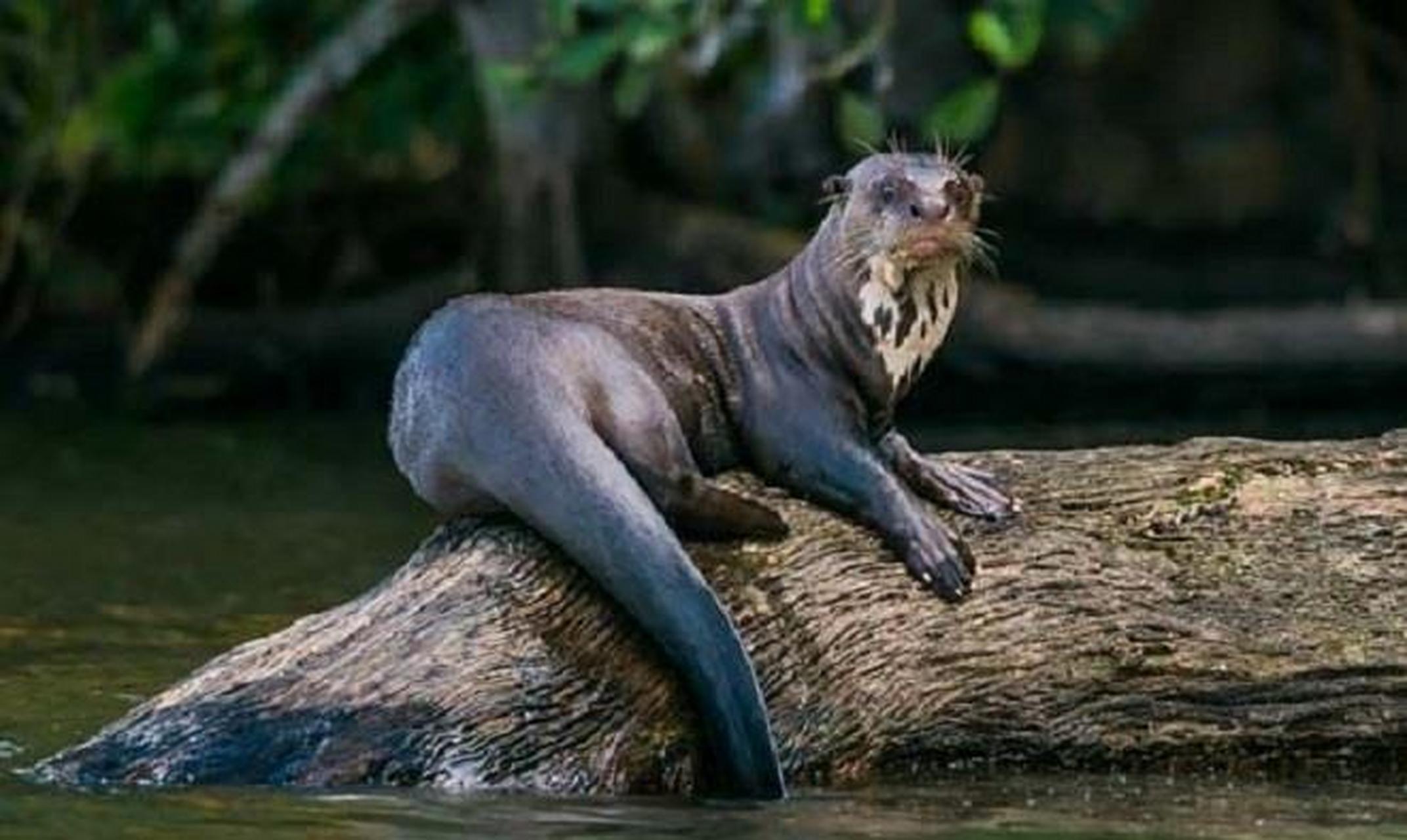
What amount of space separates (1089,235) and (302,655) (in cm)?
908

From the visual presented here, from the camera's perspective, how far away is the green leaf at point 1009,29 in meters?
8.70

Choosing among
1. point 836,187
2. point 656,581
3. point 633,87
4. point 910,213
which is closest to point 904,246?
point 910,213

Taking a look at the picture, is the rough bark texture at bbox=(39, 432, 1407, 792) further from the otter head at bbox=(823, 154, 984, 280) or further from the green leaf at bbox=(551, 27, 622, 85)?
the green leaf at bbox=(551, 27, 622, 85)

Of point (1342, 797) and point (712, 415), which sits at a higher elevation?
point (712, 415)

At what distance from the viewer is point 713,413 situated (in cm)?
575

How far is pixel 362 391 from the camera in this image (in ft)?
40.3

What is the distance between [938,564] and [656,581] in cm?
55

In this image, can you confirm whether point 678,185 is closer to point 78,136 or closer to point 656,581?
point 78,136

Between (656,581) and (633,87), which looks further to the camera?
(633,87)

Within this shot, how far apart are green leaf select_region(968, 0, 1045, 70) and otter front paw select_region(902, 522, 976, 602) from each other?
10.6 feet

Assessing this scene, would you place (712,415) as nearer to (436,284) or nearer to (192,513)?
(192,513)

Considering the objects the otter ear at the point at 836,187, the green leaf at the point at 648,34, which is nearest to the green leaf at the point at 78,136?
the green leaf at the point at 648,34

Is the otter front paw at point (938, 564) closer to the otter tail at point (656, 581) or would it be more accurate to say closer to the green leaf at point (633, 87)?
the otter tail at point (656, 581)

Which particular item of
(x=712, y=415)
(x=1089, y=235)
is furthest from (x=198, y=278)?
(x=712, y=415)
